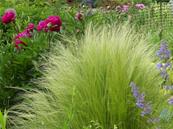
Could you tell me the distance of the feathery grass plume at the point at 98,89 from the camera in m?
3.04

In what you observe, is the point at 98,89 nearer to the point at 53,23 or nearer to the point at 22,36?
the point at 53,23

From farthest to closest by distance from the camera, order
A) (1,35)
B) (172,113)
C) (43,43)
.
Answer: (1,35)
(43,43)
(172,113)

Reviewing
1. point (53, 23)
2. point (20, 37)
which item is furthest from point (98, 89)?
point (20, 37)

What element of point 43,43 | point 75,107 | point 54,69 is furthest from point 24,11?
point 75,107

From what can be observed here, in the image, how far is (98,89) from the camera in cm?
308

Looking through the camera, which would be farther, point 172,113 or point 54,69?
point 54,69

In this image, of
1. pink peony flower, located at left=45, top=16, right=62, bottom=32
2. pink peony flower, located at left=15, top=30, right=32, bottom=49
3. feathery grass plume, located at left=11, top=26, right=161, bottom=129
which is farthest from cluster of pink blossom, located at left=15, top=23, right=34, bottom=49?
feathery grass plume, located at left=11, top=26, right=161, bottom=129

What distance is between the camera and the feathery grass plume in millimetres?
3041

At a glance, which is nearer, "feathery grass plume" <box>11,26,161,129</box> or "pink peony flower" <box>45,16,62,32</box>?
"feathery grass plume" <box>11,26,161,129</box>

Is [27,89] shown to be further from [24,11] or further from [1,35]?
[24,11]

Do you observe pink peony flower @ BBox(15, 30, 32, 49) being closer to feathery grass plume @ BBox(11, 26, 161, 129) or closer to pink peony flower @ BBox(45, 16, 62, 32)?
pink peony flower @ BBox(45, 16, 62, 32)

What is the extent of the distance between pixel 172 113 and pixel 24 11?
12.6 ft

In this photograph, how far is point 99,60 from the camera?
127 inches

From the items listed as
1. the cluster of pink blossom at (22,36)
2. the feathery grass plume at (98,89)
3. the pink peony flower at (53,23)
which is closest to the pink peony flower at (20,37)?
the cluster of pink blossom at (22,36)
